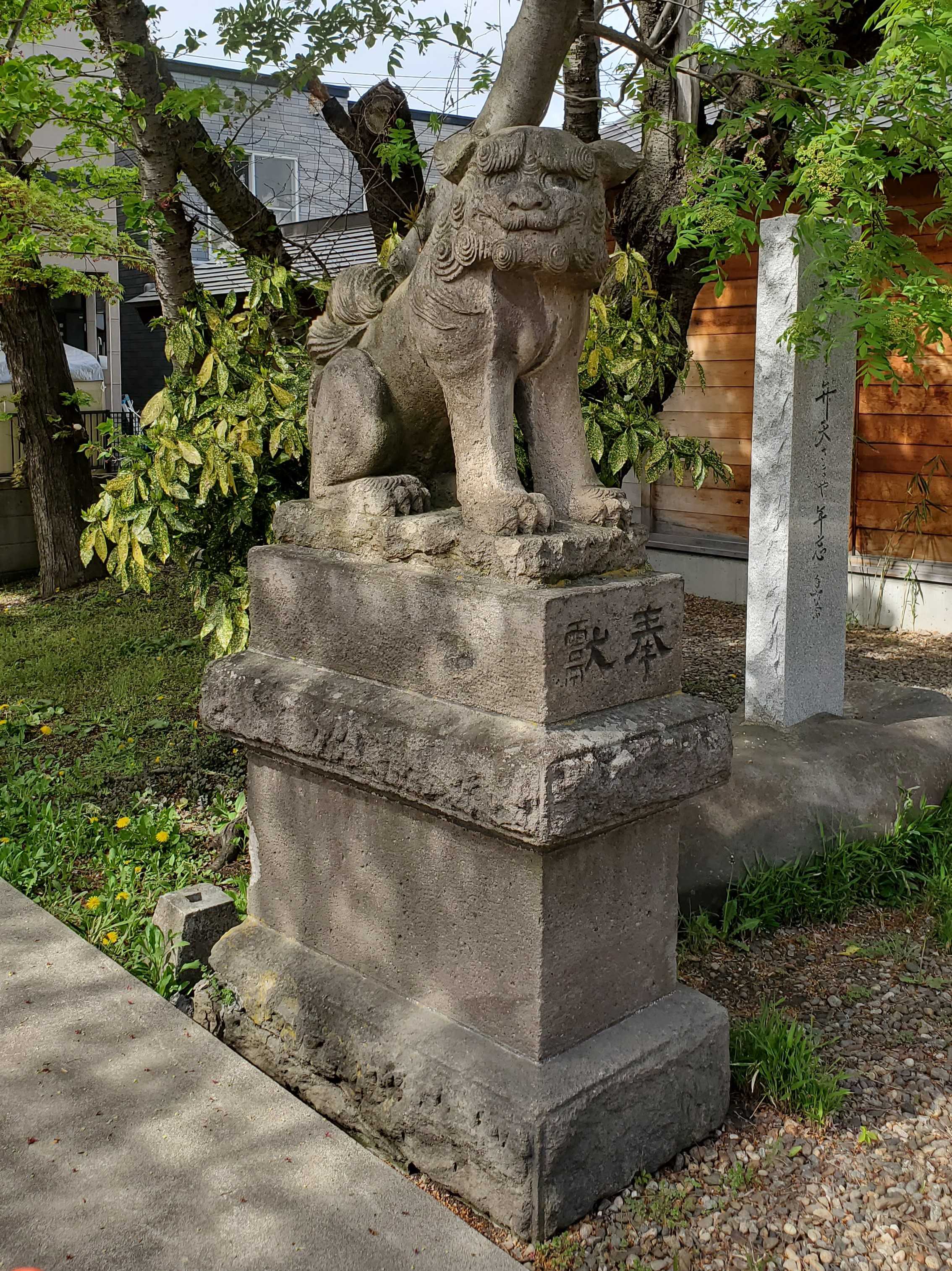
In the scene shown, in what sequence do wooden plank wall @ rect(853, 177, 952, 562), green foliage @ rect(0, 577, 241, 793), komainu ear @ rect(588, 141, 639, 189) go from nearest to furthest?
komainu ear @ rect(588, 141, 639, 189) < green foliage @ rect(0, 577, 241, 793) < wooden plank wall @ rect(853, 177, 952, 562)

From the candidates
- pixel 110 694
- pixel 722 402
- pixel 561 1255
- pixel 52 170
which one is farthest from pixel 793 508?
pixel 52 170

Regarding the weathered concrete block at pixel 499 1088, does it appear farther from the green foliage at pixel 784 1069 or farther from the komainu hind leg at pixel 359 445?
the komainu hind leg at pixel 359 445

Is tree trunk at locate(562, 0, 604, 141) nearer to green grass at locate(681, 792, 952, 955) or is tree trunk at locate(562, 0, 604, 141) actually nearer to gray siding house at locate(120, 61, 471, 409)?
gray siding house at locate(120, 61, 471, 409)

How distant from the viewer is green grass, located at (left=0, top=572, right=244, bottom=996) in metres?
3.79

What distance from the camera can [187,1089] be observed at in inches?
101

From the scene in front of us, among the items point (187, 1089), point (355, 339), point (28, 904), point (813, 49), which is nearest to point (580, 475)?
point (355, 339)

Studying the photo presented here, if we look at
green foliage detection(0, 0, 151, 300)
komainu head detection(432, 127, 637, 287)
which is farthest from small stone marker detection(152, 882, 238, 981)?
green foliage detection(0, 0, 151, 300)

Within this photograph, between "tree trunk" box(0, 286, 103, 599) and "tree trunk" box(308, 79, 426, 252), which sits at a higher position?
"tree trunk" box(308, 79, 426, 252)

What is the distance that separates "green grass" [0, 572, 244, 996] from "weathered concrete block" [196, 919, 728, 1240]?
67 centimetres

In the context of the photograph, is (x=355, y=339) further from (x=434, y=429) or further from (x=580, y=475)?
(x=580, y=475)

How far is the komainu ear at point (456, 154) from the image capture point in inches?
95.1

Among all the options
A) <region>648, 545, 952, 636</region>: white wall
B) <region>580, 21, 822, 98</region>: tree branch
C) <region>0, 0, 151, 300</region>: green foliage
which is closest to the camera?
<region>580, 21, 822, 98</region>: tree branch

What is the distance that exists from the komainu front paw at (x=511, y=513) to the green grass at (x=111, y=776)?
1.72m

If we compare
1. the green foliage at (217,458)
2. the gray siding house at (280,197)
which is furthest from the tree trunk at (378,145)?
the green foliage at (217,458)
